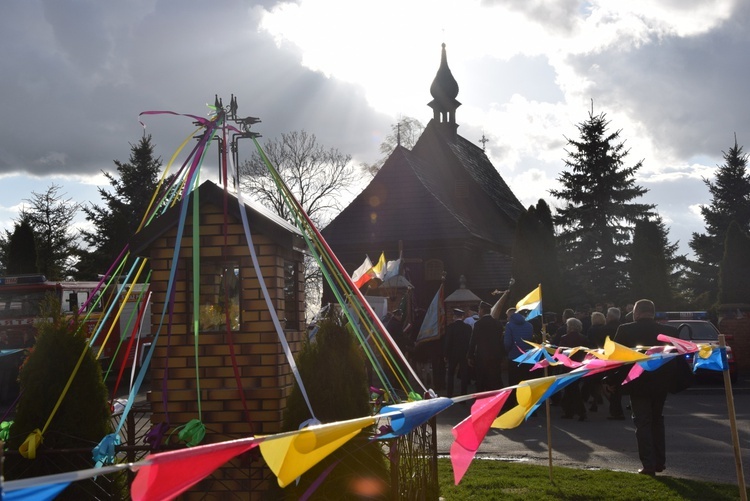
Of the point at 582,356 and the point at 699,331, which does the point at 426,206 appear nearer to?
the point at 699,331

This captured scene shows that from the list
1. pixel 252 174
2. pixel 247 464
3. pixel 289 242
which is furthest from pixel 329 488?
pixel 252 174

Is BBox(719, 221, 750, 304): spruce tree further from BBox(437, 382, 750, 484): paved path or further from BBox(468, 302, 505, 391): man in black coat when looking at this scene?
BBox(468, 302, 505, 391): man in black coat

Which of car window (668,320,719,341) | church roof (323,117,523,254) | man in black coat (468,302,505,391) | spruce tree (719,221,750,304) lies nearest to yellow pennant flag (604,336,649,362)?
man in black coat (468,302,505,391)

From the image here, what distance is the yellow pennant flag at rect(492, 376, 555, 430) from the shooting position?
4.01 meters

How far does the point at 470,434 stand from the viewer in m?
3.72

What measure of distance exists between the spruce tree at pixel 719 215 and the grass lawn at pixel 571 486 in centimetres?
3994

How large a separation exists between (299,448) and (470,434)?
114 centimetres

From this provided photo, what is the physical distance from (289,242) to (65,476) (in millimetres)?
4035

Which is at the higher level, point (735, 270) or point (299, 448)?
point (735, 270)

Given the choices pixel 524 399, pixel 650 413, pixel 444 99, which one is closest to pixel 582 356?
pixel 650 413

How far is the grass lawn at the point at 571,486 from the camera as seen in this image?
7398 millimetres

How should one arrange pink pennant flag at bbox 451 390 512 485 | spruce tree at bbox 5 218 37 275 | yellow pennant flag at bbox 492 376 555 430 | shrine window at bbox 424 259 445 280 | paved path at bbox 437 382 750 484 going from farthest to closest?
spruce tree at bbox 5 218 37 275 < shrine window at bbox 424 259 445 280 < paved path at bbox 437 382 750 484 < yellow pennant flag at bbox 492 376 555 430 < pink pennant flag at bbox 451 390 512 485

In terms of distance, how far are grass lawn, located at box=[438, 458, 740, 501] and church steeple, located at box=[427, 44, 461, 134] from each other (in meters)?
40.1

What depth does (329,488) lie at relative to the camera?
4.64 m
